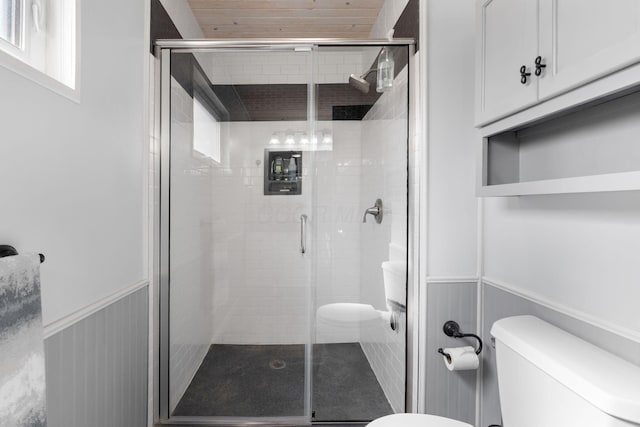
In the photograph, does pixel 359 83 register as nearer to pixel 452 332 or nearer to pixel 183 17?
A: pixel 183 17

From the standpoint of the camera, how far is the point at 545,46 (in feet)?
3.06

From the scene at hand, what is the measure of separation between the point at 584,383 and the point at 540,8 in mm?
1034

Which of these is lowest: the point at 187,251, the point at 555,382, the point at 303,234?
the point at 555,382

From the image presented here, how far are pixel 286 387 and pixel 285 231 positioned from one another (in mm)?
890

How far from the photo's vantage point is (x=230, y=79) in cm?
190

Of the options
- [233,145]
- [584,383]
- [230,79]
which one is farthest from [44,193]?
[584,383]

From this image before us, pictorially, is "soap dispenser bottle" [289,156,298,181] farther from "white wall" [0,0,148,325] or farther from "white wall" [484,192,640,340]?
"white wall" [484,192,640,340]

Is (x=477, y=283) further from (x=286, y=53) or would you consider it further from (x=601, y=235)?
(x=286, y=53)

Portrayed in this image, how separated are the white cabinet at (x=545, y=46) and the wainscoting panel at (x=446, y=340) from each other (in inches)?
31.9

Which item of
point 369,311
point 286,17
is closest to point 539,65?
point 369,311

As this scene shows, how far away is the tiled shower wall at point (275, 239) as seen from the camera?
1.85 m

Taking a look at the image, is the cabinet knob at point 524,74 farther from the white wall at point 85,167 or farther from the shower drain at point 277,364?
the shower drain at point 277,364

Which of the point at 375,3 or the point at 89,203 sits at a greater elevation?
the point at 375,3

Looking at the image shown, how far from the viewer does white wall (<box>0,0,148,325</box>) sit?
86 cm
